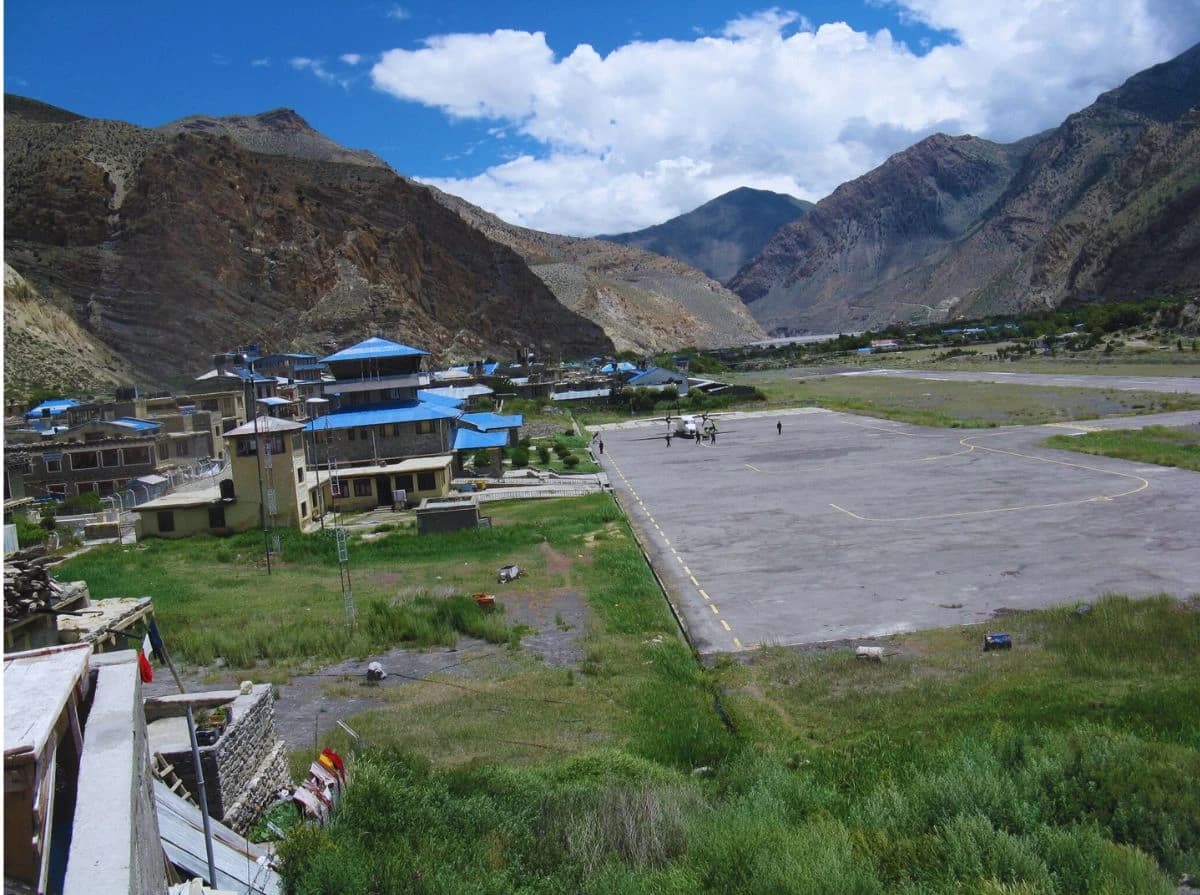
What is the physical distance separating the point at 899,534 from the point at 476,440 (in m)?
21.1

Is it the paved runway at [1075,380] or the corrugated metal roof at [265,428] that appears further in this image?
the paved runway at [1075,380]

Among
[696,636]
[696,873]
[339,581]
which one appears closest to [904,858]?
→ [696,873]

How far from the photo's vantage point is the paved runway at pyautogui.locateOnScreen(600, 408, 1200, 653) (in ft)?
57.5

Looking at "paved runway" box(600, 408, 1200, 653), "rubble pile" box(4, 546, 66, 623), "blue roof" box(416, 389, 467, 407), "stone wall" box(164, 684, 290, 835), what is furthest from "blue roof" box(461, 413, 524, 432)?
"stone wall" box(164, 684, 290, 835)

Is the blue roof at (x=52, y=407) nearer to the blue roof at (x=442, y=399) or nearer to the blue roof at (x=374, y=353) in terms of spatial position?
the blue roof at (x=374, y=353)

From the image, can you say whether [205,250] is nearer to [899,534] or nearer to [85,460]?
[85,460]

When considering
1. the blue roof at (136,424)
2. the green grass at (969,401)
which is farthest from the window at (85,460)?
the green grass at (969,401)

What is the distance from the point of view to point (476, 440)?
133ft

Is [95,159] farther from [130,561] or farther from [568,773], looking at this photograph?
[568,773]

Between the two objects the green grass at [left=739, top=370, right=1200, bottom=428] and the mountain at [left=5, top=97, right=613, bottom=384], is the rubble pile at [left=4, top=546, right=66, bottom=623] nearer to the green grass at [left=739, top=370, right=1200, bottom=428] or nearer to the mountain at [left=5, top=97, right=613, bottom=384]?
the green grass at [left=739, top=370, right=1200, bottom=428]

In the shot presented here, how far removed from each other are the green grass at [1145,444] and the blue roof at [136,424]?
37.2 m

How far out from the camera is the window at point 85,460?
39.6 meters

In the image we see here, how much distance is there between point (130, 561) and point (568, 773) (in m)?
18.7

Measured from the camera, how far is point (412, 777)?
10352mm
